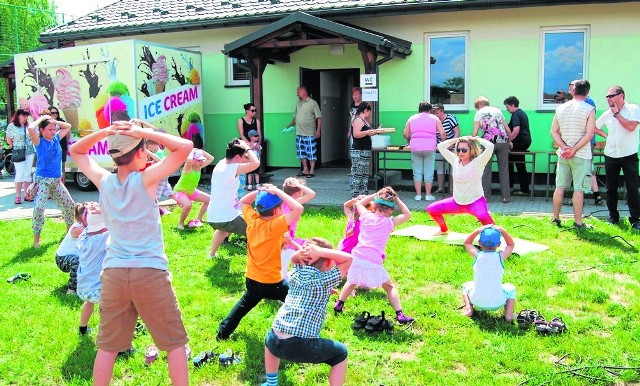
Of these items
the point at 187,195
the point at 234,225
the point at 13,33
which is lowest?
the point at 234,225

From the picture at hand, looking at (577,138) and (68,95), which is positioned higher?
(68,95)

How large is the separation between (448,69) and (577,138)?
5.01m

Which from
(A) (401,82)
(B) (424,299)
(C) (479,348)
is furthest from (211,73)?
(C) (479,348)

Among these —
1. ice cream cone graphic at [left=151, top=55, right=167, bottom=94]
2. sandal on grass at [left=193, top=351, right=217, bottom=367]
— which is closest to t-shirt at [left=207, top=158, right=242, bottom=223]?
sandal on grass at [left=193, top=351, right=217, bottom=367]

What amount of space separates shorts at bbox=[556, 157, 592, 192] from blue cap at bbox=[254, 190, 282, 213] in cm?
523

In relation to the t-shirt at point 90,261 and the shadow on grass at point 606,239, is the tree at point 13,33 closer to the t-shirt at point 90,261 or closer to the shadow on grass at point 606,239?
the t-shirt at point 90,261

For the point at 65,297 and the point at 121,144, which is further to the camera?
the point at 65,297

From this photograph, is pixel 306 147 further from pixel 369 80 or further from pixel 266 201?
pixel 266 201

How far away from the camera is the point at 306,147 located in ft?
43.3

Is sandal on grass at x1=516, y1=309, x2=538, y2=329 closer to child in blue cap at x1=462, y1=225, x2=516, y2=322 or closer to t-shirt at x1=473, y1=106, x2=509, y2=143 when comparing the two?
child in blue cap at x1=462, y1=225, x2=516, y2=322

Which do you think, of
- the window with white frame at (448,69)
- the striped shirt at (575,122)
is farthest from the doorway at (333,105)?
the striped shirt at (575,122)

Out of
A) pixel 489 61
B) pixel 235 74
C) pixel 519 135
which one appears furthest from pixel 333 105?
pixel 519 135

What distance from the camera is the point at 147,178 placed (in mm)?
3270

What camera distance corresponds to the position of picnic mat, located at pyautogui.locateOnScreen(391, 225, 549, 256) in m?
7.05
